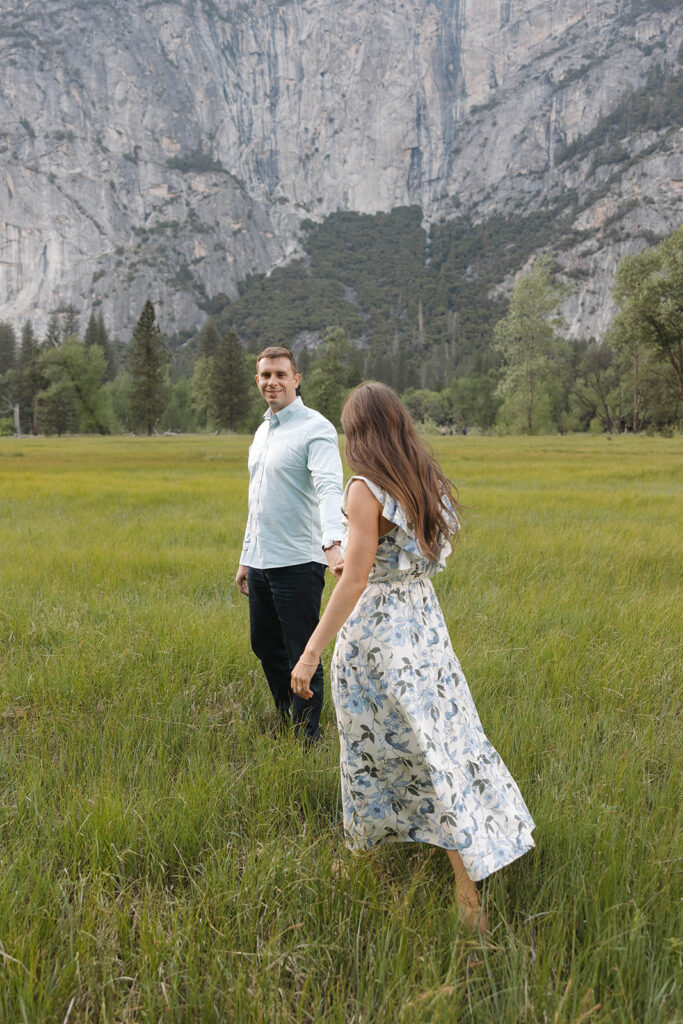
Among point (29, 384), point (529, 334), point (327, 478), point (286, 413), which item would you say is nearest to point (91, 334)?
point (29, 384)

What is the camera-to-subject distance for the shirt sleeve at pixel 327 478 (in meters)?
3.04

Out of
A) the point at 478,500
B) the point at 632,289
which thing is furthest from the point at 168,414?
the point at 478,500

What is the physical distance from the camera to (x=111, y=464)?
26484 millimetres

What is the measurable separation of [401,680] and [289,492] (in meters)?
1.59

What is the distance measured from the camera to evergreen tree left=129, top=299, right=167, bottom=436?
68.6 metres

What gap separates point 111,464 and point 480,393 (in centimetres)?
8014

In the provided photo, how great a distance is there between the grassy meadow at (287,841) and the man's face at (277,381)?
1923 mm

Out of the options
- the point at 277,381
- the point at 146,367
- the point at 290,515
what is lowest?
the point at 290,515

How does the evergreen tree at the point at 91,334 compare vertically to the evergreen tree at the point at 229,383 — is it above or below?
above

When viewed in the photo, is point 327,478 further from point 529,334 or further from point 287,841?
point 529,334

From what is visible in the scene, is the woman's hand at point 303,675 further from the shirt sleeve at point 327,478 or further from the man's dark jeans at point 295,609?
the man's dark jeans at point 295,609

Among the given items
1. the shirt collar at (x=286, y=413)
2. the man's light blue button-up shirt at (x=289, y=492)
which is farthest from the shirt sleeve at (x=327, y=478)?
the shirt collar at (x=286, y=413)

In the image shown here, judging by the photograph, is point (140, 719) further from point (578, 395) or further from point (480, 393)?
point (480, 393)

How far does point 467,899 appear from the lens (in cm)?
208
